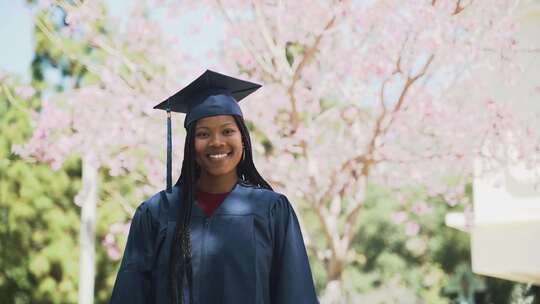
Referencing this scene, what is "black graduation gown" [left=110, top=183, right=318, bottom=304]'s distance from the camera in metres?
2.86

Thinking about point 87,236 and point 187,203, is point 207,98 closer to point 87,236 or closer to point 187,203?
point 187,203

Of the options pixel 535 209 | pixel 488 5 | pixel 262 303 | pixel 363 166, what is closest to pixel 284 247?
pixel 262 303

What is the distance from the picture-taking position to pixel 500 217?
10562 mm

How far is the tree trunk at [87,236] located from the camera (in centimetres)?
871

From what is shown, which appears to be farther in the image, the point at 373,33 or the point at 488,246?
the point at 488,246

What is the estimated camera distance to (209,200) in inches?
119

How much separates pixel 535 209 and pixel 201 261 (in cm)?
796

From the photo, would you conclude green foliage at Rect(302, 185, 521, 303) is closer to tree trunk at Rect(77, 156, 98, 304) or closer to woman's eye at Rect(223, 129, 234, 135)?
tree trunk at Rect(77, 156, 98, 304)

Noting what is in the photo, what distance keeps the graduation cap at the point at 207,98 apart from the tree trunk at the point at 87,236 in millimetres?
5439

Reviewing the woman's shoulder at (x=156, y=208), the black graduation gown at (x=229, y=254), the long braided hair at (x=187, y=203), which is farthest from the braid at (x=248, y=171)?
the woman's shoulder at (x=156, y=208)

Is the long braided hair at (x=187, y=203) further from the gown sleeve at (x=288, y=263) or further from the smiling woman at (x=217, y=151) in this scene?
the gown sleeve at (x=288, y=263)

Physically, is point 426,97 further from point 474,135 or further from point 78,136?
point 78,136

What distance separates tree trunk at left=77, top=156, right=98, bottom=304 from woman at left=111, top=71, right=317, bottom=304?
5649mm

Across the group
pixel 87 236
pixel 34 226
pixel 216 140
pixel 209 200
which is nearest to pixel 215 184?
pixel 209 200
